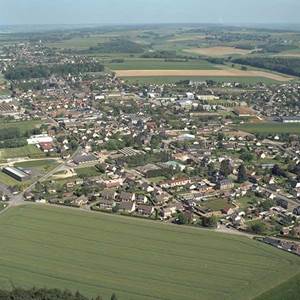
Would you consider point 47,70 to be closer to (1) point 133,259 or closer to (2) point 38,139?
(2) point 38,139

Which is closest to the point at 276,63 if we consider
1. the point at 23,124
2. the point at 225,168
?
the point at 23,124

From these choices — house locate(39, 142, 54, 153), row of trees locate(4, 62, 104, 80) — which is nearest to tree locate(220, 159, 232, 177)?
house locate(39, 142, 54, 153)

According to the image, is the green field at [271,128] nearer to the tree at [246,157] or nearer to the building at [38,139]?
the tree at [246,157]

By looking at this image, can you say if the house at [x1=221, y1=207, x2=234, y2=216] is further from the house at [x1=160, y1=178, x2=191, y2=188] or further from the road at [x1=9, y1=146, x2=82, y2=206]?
the road at [x1=9, y1=146, x2=82, y2=206]

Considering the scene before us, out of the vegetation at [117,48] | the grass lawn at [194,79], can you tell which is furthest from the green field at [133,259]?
the vegetation at [117,48]

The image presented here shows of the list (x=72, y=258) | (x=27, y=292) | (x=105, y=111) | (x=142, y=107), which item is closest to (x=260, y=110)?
(x=142, y=107)

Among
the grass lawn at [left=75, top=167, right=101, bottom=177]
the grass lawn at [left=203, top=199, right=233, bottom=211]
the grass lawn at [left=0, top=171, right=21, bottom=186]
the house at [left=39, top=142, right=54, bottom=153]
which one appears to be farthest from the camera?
the house at [left=39, top=142, right=54, bottom=153]

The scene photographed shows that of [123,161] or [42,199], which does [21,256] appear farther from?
[123,161]

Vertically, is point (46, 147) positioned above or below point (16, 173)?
below
